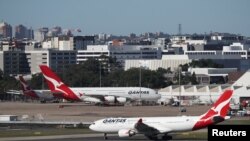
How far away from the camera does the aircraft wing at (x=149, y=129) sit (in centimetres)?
7112

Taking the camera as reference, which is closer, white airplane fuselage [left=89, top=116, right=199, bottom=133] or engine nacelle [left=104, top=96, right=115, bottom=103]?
white airplane fuselage [left=89, top=116, right=199, bottom=133]

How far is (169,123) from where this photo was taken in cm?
7100

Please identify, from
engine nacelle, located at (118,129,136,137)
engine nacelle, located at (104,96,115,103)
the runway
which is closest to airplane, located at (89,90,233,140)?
engine nacelle, located at (118,129,136,137)

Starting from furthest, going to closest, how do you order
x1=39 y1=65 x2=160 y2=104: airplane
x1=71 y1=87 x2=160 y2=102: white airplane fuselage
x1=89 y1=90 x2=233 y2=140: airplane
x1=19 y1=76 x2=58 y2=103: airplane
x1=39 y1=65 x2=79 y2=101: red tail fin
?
1. x1=19 y1=76 x2=58 y2=103: airplane
2. x1=71 y1=87 x2=160 y2=102: white airplane fuselage
3. x1=39 y1=65 x2=160 y2=104: airplane
4. x1=39 y1=65 x2=79 y2=101: red tail fin
5. x1=89 y1=90 x2=233 y2=140: airplane

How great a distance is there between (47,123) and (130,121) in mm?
21879

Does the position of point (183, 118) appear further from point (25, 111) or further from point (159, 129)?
point (25, 111)

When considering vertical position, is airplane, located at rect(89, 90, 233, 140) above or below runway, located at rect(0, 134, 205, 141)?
above

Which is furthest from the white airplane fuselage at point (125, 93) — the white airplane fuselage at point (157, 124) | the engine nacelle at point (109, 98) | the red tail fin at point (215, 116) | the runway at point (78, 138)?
the red tail fin at point (215, 116)

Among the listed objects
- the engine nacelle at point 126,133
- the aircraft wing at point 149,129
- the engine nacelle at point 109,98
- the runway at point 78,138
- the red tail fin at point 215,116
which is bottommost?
the engine nacelle at point 109,98

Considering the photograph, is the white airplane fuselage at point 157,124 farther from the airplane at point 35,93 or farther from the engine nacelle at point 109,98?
the airplane at point 35,93

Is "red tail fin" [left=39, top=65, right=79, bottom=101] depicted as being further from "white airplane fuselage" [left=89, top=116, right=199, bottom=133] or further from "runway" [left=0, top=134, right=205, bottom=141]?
"white airplane fuselage" [left=89, top=116, right=199, bottom=133]

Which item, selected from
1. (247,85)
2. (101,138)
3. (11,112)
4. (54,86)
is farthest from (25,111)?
(101,138)

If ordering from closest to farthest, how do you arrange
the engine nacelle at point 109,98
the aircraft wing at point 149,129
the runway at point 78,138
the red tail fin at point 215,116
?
the red tail fin at point 215,116
the aircraft wing at point 149,129
the runway at point 78,138
the engine nacelle at point 109,98

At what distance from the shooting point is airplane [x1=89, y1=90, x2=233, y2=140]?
70.1m
